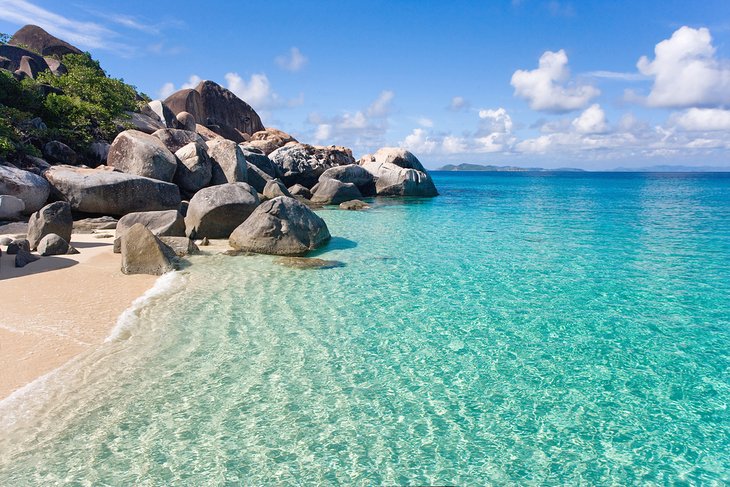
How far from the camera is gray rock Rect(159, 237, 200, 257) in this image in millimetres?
11211

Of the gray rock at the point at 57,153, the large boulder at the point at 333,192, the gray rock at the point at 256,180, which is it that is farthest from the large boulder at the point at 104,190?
the large boulder at the point at 333,192

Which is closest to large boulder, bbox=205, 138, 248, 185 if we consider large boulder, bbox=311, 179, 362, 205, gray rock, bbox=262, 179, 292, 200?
gray rock, bbox=262, 179, 292, 200

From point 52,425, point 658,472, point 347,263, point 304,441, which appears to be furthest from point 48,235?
point 658,472

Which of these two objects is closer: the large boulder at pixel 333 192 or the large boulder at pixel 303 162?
the large boulder at pixel 333 192

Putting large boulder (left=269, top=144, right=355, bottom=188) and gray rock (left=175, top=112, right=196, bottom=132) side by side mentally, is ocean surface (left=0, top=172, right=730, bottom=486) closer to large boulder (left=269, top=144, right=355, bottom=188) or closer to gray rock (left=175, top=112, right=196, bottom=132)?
large boulder (left=269, top=144, right=355, bottom=188)

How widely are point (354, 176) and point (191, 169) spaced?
14.3m

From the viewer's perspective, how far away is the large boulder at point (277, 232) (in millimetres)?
11805

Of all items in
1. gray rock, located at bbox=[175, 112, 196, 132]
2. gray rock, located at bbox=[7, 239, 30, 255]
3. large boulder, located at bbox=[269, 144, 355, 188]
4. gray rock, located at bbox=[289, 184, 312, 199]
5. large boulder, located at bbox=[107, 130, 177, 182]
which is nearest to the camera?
gray rock, located at bbox=[7, 239, 30, 255]

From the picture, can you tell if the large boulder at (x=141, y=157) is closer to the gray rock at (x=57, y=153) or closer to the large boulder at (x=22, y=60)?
the gray rock at (x=57, y=153)

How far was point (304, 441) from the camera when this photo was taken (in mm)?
4281

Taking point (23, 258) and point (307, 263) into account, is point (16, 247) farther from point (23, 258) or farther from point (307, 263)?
point (307, 263)

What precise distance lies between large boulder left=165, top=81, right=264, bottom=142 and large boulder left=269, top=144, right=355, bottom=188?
1146 cm

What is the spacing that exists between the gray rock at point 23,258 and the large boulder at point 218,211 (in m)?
3.99

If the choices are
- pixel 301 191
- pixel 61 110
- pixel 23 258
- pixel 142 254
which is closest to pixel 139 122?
pixel 61 110
